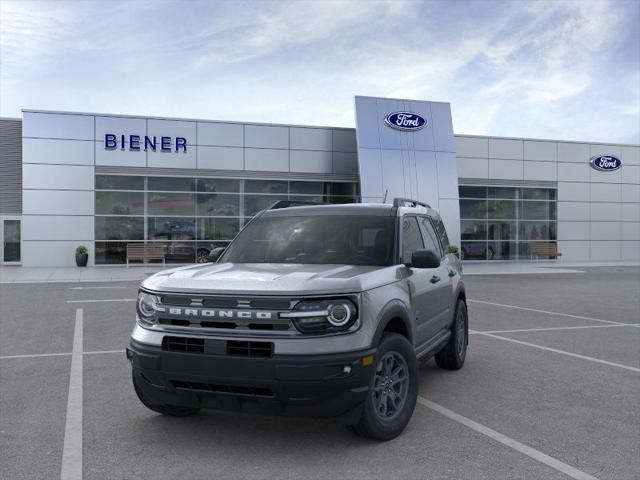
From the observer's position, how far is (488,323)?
33.8 feet

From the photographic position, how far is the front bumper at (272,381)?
12.2ft

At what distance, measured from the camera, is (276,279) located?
4.04 m

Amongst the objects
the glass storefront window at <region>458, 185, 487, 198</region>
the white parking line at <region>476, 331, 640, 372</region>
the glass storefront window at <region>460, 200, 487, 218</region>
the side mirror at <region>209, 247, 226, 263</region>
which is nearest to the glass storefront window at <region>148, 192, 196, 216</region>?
the glass storefront window at <region>458, 185, 487, 198</region>

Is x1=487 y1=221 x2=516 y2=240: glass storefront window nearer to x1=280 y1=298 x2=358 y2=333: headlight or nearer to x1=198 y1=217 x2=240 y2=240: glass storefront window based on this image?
x1=198 y1=217 x2=240 y2=240: glass storefront window

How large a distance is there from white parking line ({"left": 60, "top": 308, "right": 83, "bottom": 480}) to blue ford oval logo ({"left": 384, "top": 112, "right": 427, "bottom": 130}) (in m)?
22.7

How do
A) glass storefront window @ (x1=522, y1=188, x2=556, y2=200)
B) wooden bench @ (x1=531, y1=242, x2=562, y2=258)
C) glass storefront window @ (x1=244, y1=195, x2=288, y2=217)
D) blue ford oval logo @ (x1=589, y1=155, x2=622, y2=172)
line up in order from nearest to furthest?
glass storefront window @ (x1=244, y1=195, x2=288, y2=217), wooden bench @ (x1=531, y1=242, x2=562, y2=258), glass storefront window @ (x1=522, y1=188, x2=556, y2=200), blue ford oval logo @ (x1=589, y1=155, x2=622, y2=172)

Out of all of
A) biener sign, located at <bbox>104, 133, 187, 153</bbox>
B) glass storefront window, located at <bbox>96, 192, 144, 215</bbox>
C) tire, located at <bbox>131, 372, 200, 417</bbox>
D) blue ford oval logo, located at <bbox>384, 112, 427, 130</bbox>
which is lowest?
tire, located at <bbox>131, 372, 200, 417</bbox>

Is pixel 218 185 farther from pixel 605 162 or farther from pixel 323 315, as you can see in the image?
pixel 323 315

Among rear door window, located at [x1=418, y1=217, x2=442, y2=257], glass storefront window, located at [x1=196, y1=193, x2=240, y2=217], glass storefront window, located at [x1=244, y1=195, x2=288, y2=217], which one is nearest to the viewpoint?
rear door window, located at [x1=418, y1=217, x2=442, y2=257]

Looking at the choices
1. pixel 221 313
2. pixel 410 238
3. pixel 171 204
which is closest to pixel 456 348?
pixel 410 238

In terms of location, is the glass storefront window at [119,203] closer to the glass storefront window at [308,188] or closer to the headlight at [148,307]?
the glass storefront window at [308,188]

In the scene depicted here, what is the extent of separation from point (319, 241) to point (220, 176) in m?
22.8

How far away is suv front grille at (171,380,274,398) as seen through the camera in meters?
3.80

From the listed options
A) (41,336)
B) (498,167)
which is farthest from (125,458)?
(498,167)
